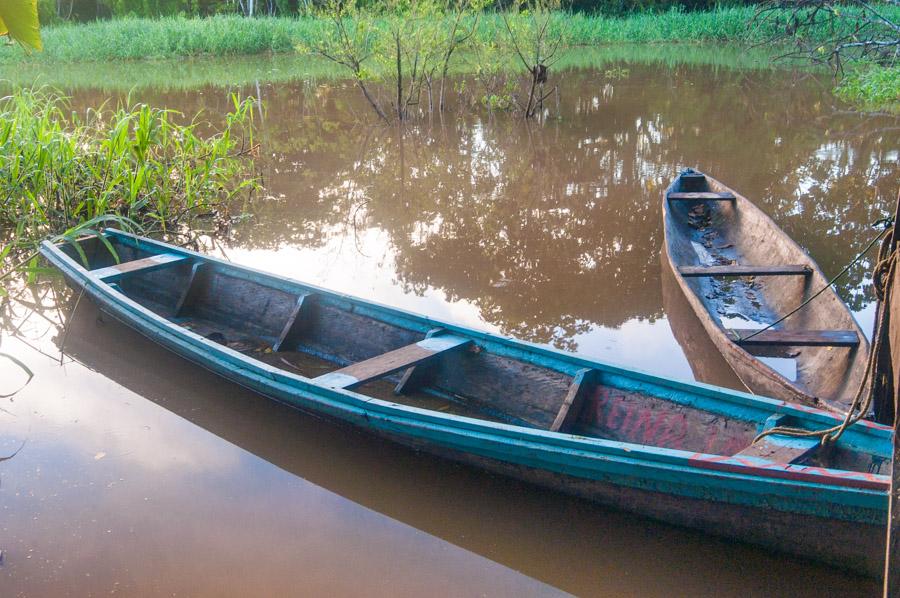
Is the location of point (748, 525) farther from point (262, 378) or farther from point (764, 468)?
point (262, 378)

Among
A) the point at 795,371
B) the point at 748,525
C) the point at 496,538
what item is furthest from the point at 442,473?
the point at 795,371

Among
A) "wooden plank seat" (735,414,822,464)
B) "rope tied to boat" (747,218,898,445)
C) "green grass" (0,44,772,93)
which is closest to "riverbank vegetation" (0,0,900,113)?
"green grass" (0,44,772,93)

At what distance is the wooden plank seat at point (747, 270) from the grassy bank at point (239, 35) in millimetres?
15824

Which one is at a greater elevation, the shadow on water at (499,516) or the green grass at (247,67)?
the green grass at (247,67)

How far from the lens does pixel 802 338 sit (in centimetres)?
385

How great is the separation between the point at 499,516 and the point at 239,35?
2208 cm

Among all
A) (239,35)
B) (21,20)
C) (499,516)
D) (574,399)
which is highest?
Answer: (239,35)

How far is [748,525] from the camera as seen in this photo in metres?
2.65

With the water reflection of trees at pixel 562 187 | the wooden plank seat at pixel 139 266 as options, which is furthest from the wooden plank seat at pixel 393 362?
the wooden plank seat at pixel 139 266

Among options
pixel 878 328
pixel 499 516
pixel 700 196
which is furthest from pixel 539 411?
pixel 700 196

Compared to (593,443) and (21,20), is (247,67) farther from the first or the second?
(593,443)

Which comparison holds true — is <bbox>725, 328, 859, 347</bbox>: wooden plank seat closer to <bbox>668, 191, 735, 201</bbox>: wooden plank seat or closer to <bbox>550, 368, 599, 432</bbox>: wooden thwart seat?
<bbox>550, 368, 599, 432</bbox>: wooden thwart seat

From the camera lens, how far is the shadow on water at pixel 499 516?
2750 mm

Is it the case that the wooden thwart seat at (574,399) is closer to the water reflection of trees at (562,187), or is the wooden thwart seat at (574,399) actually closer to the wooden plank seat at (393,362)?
the wooden plank seat at (393,362)
